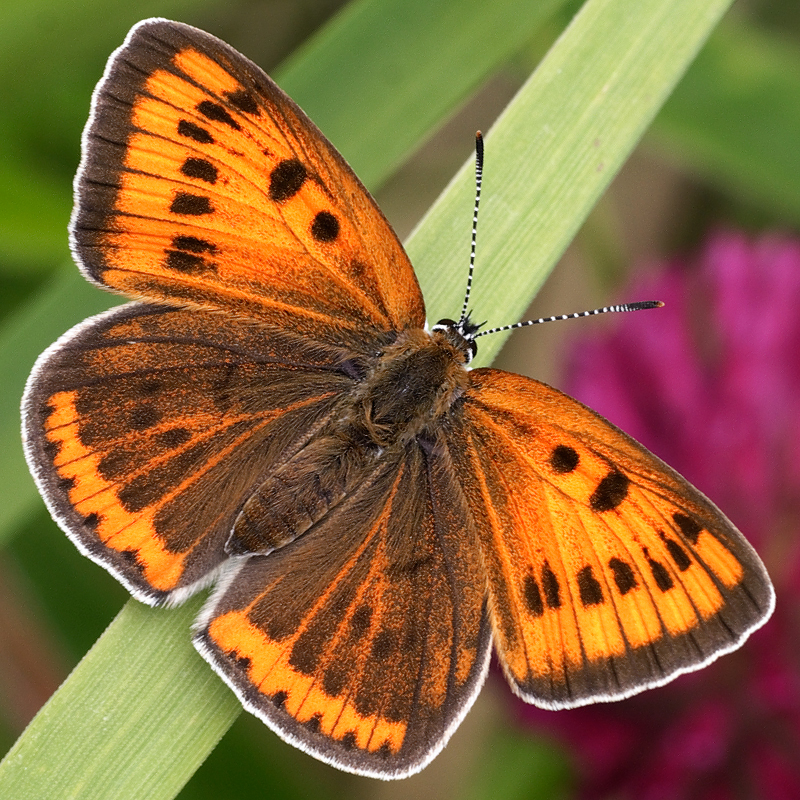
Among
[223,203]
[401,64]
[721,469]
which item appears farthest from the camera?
[721,469]

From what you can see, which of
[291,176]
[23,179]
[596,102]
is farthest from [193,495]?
[23,179]

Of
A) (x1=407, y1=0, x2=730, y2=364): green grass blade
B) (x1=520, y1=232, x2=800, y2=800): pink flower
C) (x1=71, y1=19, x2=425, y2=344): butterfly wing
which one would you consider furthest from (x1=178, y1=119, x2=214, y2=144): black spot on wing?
(x1=520, y1=232, x2=800, y2=800): pink flower

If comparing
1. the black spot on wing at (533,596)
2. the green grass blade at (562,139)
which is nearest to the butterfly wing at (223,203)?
the green grass blade at (562,139)

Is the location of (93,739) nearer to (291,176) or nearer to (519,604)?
(519,604)

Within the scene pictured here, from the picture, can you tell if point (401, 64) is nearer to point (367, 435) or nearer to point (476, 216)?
point (476, 216)

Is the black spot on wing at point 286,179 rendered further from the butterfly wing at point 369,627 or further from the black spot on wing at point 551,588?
the black spot on wing at point 551,588

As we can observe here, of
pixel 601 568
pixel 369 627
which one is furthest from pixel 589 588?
pixel 369 627
